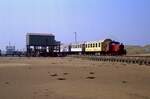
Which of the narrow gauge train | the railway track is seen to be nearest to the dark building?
the narrow gauge train

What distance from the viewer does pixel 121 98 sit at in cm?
1423

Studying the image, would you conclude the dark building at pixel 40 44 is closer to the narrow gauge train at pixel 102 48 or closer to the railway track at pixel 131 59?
the narrow gauge train at pixel 102 48

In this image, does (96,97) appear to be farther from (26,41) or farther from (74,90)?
(26,41)

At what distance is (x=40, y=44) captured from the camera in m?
121

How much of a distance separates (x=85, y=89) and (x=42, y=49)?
344ft

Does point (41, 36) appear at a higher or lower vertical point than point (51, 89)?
higher

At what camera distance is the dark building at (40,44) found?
118m

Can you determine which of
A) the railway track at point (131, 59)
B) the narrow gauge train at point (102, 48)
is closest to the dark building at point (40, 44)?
the narrow gauge train at point (102, 48)

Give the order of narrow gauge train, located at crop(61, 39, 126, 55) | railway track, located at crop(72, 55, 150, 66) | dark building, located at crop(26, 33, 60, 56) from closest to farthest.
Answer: railway track, located at crop(72, 55, 150, 66) → narrow gauge train, located at crop(61, 39, 126, 55) → dark building, located at crop(26, 33, 60, 56)

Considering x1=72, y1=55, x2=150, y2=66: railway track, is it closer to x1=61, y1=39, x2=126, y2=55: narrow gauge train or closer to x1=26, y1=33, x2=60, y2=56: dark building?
x1=61, y1=39, x2=126, y2=55: narrow gauge train

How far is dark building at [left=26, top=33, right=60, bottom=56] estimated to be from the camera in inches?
4646

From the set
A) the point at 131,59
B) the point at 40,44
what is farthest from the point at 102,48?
the point at 40,44

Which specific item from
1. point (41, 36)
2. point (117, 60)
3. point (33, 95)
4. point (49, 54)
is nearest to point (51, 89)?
point (33, 95)

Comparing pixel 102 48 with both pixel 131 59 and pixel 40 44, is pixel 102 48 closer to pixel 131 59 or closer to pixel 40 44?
pixel 131 59
